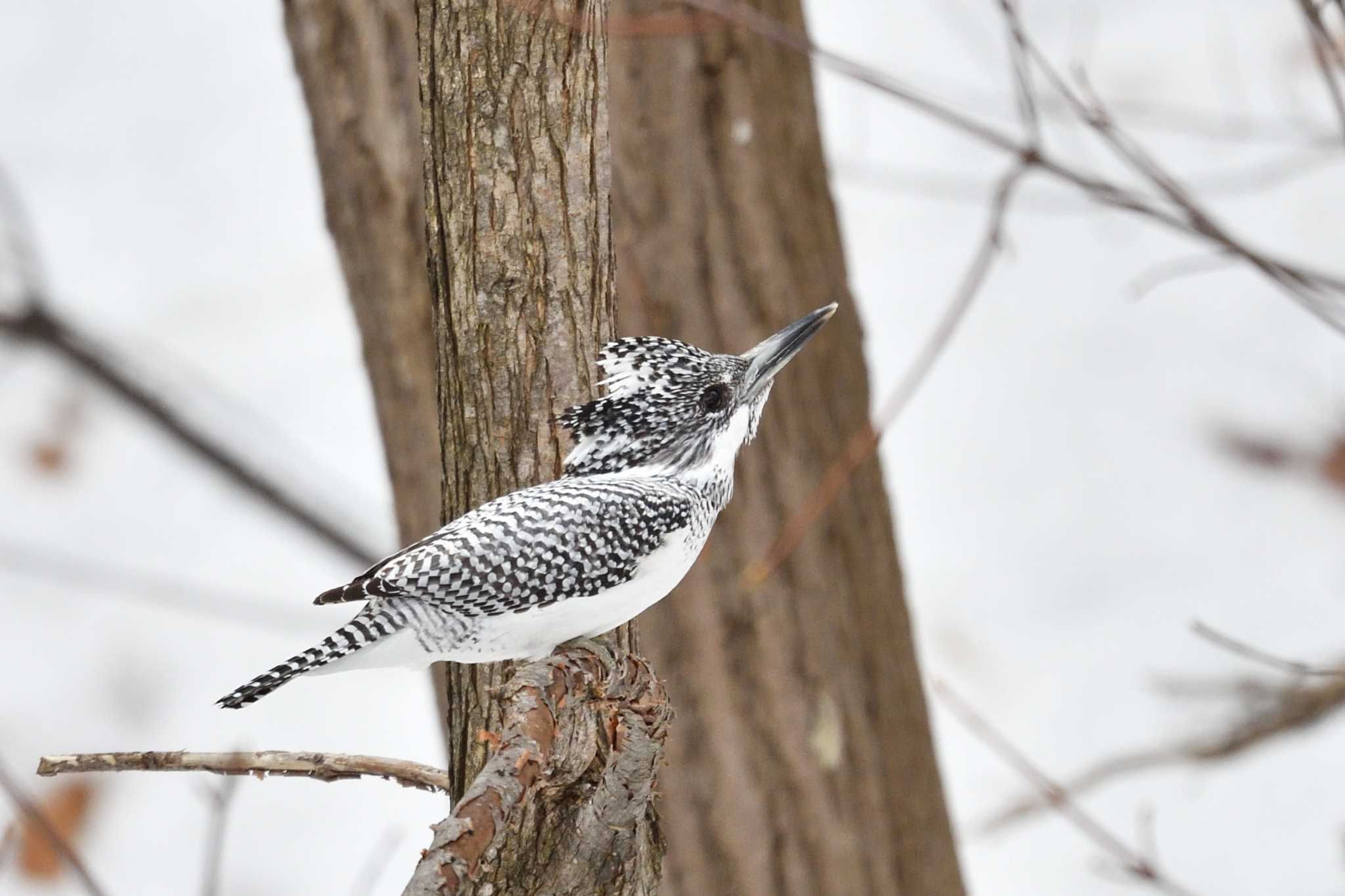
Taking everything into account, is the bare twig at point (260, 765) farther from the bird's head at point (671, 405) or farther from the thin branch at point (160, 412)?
the thin branch at point (160, 412)

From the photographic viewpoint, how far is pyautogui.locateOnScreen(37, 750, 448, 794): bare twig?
7.22 feet

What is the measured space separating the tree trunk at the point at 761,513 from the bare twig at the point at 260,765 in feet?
4.38

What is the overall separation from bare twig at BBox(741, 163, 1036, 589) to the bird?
0.21 m

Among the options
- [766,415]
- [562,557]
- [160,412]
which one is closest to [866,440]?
[766,415]

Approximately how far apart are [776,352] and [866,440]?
4.44 feet

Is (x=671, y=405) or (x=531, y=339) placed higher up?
(x=531, y=339)

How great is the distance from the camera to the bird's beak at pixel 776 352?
226cm

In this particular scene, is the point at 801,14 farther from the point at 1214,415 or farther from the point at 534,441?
the point at 1214,415

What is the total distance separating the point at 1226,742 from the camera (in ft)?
20.4

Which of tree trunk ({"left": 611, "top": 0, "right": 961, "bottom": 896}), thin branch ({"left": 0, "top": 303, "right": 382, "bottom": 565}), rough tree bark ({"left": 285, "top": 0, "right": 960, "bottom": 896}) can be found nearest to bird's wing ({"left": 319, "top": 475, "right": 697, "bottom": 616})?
rough tree bark ({"left": 285, "top": 0, "right": 960, "bottom": 896})

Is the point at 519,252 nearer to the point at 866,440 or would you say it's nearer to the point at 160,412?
the point at 866,440

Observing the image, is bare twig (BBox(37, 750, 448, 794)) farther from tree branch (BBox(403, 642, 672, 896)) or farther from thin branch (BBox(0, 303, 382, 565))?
thin branch (BBox(0, 303, 382, 565))

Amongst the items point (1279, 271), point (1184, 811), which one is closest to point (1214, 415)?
point (1184, 811)

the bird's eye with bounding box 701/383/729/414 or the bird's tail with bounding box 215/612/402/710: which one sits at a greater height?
the bird's eye with bounding box 701/383/729/414
